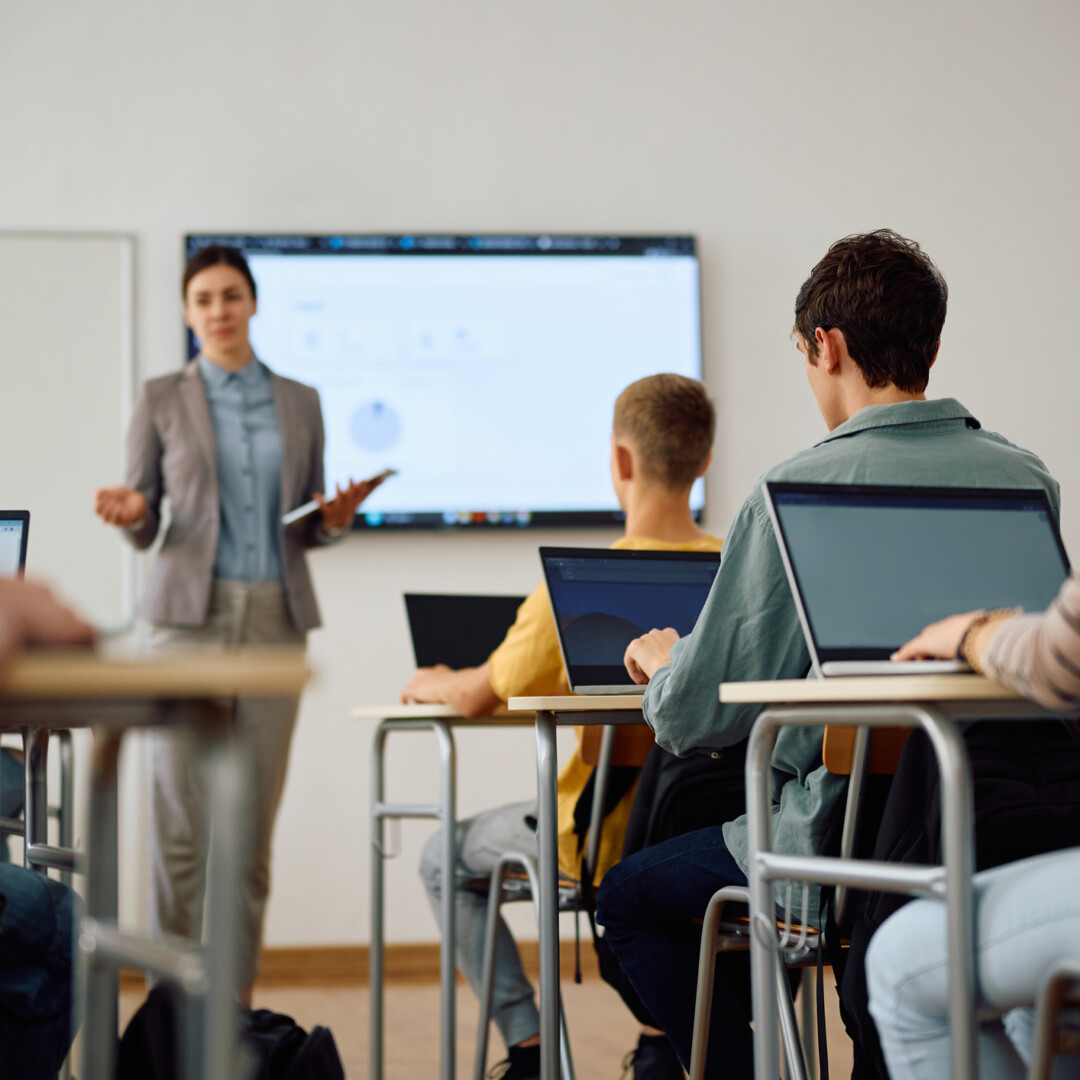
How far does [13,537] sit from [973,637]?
1329mm

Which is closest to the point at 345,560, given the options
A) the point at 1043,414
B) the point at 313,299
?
the point at 313,299

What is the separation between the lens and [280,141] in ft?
13.0

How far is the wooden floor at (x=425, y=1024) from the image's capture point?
2717 mm

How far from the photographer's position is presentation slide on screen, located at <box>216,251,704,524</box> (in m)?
3.90

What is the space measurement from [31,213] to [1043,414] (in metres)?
3.15

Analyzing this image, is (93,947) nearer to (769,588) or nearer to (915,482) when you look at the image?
(769,588)

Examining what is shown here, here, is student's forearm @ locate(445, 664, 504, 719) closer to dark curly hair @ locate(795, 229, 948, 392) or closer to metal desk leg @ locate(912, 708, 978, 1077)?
dark curly hair @ locate(795, 229, 948, 392)

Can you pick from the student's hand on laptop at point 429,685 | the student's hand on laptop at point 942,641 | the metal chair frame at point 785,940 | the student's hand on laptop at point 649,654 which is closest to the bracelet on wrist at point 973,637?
the student's hand on laptop at point 942,641

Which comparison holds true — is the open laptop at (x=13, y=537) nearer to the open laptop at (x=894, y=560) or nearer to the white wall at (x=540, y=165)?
the open laptop at (x=894, y=560)

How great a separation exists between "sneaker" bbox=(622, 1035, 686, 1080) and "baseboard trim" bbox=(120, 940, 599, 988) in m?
1.76

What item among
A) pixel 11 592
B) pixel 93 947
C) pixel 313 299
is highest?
pixel 313 299

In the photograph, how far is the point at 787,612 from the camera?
4.66ft

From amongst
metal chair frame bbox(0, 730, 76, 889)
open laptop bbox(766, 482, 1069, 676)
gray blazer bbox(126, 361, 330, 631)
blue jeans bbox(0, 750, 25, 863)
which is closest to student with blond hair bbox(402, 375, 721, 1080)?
metal chair frame bbox(0, 730, 76, 889)

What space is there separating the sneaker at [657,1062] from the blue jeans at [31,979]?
0.94 m
